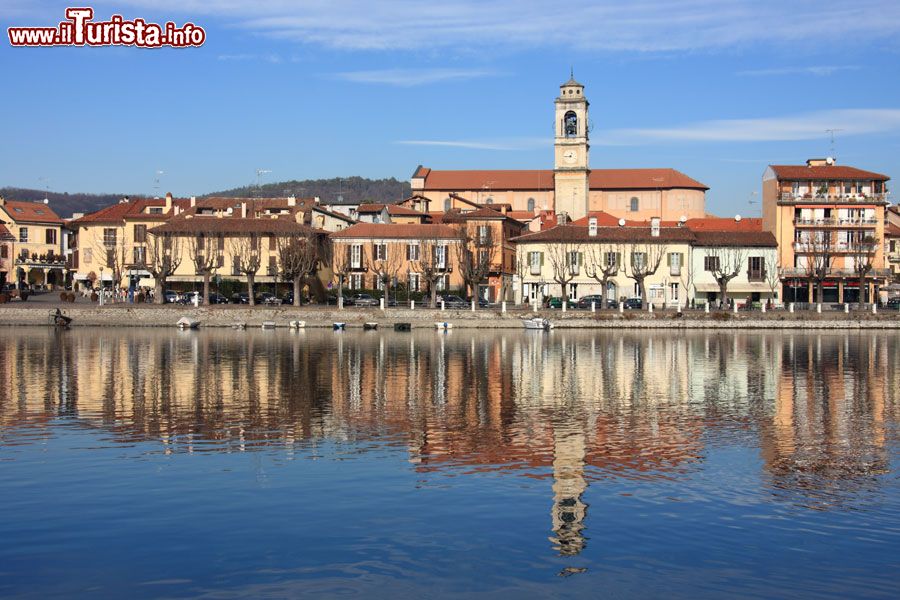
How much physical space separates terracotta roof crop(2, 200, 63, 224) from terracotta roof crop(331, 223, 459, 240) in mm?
31137

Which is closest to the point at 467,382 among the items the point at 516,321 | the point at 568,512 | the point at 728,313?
the point at 568,512

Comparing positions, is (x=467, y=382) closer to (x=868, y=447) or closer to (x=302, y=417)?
(x=302, y=417)

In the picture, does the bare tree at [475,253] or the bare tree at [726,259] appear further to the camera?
the bare tree at [726,259]

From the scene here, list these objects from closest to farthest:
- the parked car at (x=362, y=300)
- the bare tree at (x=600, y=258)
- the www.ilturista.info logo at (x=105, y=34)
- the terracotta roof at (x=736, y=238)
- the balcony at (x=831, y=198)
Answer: the www.ilturista.info logo at (x=105, y=34) < the parked car at (x=362, y=300) < the bare tree at (x=600, y=258) < the terracotta roof at (x=736, y=238) < the balcony at (x=831, y=198)

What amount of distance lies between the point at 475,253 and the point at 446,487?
224 feet

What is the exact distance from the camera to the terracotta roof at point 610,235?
79.1 meters

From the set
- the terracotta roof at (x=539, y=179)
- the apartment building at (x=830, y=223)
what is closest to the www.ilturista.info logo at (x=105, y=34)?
the apartment building at (x=830, y=223)

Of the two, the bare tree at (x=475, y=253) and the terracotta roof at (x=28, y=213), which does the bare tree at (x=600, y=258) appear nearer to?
the bare tree at (x=475, y=253)

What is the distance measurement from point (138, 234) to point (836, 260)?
184 feet

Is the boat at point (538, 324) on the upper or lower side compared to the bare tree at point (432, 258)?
lower

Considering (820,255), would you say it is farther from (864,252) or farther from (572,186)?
(572,186)

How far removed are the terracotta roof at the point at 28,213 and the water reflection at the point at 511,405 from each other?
49.0 metres

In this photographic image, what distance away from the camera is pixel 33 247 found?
96.0 metres

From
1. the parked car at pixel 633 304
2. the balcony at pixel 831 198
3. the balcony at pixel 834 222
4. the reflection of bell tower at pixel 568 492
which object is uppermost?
the balcony at pixel 831 198
